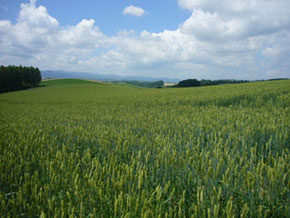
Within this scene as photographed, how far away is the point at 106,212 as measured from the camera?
1.78 meters

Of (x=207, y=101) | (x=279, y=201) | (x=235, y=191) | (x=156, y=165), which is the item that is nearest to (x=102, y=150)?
(x=156, y=165)

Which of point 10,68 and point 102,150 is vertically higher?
point 10,68

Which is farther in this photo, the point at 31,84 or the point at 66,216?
the point at 31,84

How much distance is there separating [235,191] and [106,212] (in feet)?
4.04

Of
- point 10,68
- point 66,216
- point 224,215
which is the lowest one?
point 66,216

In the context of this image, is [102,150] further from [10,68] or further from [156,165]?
[10,68]

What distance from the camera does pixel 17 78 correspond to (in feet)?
252

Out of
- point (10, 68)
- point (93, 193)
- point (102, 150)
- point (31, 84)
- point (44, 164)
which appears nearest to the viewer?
point (93, 193)

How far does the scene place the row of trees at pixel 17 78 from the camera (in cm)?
7300

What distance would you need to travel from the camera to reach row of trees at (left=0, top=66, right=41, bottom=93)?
7300 cm

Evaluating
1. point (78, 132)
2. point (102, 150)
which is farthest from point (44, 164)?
point (78, 132)

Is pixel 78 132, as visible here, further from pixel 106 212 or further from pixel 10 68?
pixel 10 68

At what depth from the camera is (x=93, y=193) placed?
1.92 m

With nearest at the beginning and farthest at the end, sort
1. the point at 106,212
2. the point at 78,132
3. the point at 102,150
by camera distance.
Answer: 1. the point at 106,212
2. the point at 102,150
3. the point at 78,132
